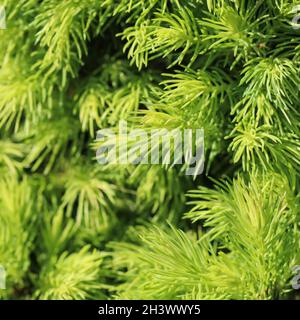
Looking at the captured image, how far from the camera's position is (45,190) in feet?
2.60

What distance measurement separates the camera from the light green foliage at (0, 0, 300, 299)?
0.61m

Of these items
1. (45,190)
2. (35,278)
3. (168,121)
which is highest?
(168,121)

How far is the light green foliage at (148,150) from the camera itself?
61 cm

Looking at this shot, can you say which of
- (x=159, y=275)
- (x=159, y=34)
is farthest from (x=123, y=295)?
(x=159, y=34)

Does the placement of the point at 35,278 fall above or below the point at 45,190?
below

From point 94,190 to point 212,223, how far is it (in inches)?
7.2

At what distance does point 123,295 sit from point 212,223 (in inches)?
5.6

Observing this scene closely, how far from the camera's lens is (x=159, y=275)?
64 centimetres

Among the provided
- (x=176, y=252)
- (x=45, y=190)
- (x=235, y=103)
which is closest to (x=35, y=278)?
(x=45, y=190)

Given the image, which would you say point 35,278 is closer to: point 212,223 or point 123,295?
point 123,295

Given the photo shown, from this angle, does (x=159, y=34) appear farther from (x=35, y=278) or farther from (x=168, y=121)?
(x=35, y=278)

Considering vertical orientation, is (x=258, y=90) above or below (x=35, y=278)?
above

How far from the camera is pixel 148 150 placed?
640 mm

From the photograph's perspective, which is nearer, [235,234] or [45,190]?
[235,234]
